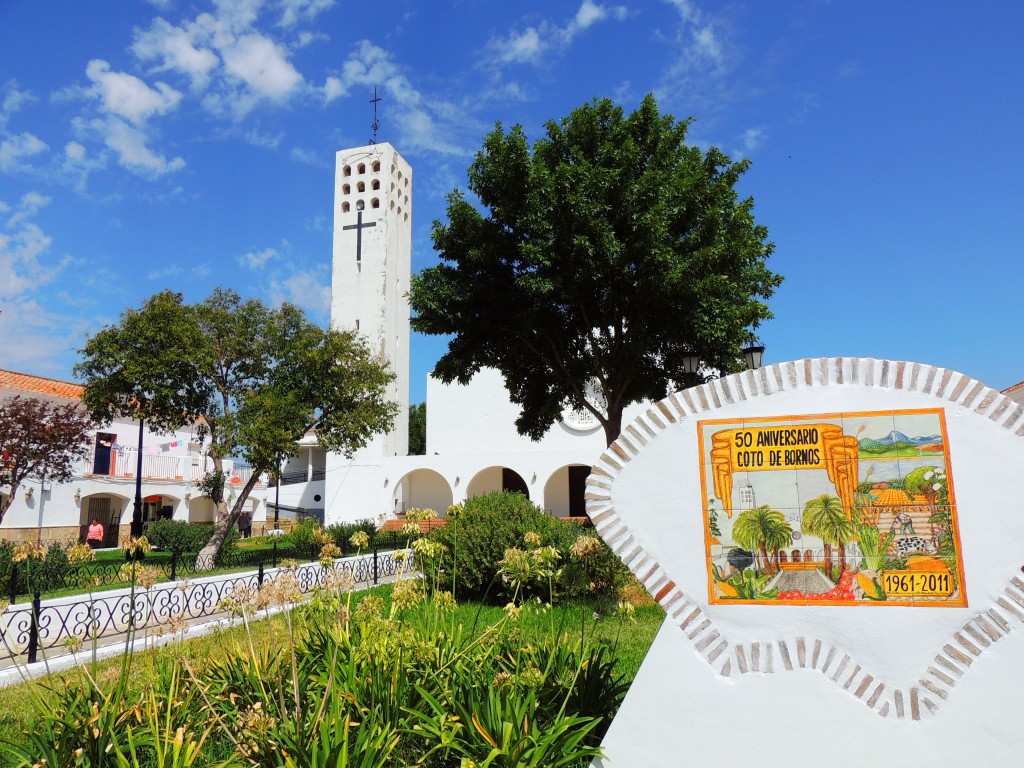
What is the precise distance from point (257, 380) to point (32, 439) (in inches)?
192

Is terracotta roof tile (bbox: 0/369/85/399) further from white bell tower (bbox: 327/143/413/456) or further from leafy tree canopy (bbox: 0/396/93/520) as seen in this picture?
white bell tower (bbox: 327/143/413/456)

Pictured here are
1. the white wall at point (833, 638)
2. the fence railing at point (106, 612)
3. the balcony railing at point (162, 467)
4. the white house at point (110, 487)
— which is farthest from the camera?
the balcony railing at point (162, 467)

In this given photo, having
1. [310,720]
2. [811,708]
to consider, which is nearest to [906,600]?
[811,708]

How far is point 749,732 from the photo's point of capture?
10.3ft

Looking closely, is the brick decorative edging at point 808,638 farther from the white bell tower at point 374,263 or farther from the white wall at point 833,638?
the white bell tower at point 374,263

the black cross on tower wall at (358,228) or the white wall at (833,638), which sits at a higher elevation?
the black cross on tower wall at (358,228)

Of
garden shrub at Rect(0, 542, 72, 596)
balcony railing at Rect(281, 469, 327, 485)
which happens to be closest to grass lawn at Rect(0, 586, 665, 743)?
garden shrub at Rect(0, 542, 72, 596)

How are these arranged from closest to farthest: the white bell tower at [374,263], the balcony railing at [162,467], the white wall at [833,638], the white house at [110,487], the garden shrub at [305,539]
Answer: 1. the white wall at [833,638]
2. the garden shrub at [305,539]
3. the white house at [110,487]
4. the balcony railing at [162,467]
5. the white bell tower at [374,263]

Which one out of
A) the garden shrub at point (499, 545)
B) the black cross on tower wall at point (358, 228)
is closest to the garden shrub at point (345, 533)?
the garden shrub at point (499, 545)

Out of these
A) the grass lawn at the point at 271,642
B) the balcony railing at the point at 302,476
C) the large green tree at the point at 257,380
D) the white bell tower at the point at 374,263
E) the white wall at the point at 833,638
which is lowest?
the grass lawn at the point at 271,642

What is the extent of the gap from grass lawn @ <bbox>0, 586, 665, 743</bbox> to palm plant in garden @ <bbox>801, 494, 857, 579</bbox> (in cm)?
144

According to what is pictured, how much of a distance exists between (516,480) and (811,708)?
2697 cm

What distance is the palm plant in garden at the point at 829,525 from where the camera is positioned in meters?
3.25

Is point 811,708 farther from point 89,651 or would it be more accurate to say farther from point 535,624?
point 89,651
